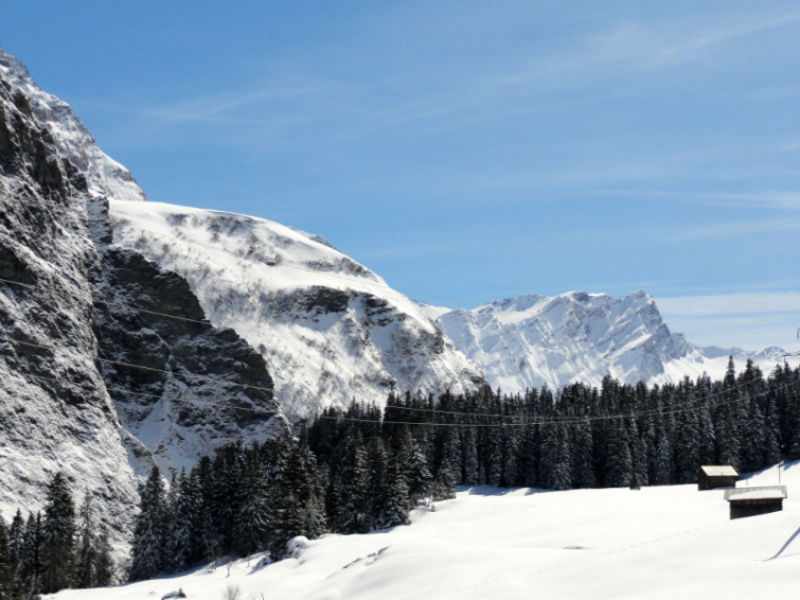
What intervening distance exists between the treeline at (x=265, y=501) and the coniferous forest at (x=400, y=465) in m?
0.17

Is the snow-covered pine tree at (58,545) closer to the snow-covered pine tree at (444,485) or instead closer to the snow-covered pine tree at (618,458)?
the snow-covered pine tree at (444,485)

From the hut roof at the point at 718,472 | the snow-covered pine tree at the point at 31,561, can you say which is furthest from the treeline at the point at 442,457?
the snow-covered pine tree at the point at 31,561

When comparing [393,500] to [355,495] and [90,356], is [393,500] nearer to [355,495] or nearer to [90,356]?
[355,495]

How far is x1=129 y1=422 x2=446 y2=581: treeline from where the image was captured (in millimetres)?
91750

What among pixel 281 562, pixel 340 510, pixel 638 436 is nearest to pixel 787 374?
pixel 638 436

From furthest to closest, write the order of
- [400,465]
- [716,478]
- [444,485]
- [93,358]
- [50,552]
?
[93,358]
[444,485]
[716,478]
[400,465]
[50,552]

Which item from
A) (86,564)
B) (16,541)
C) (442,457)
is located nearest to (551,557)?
(16,541)

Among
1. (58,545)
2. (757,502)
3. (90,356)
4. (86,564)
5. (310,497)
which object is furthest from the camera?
(90,356)

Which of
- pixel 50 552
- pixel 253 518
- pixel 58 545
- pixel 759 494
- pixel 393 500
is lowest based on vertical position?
pixel 50 552

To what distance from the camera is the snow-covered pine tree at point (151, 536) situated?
321ft

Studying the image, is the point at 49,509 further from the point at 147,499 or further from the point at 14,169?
the point at 14,169

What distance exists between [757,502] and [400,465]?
134 feet

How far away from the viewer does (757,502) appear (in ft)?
211

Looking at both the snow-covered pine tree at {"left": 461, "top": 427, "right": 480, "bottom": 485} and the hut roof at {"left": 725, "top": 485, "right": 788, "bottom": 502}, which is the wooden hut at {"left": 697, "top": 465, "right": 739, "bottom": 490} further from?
the snow-covered pine tree at {"left": 461, "top": 427, "right": 480, "bottom": 485}
